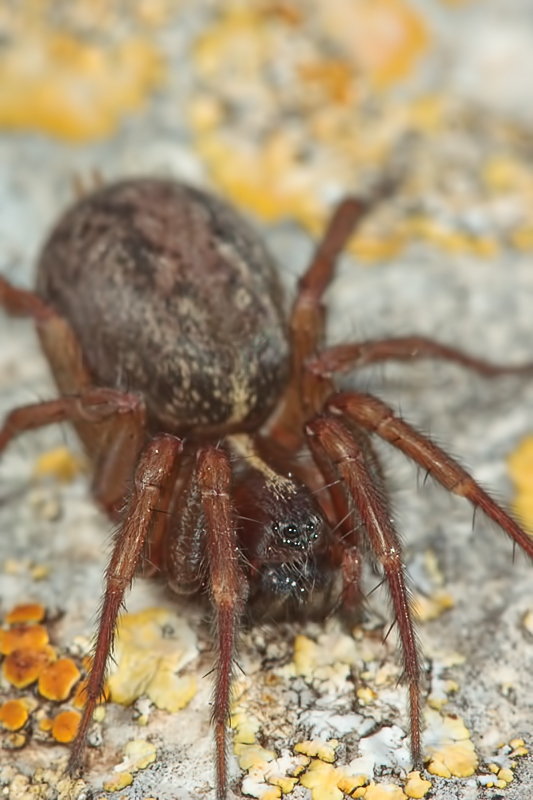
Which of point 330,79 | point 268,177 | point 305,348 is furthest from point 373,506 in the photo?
point 330,79

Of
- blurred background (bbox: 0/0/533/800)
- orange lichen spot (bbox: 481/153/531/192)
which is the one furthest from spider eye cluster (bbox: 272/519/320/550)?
orange lichen spot (bbox: 481/153/531/192)

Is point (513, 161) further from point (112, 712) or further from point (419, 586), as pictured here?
point (112, 712)

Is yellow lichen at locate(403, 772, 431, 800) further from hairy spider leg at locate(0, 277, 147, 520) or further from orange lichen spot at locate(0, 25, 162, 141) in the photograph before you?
orange lichen spot at locate(0, 25, 162, 141)

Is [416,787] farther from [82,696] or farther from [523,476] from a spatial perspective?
[523,476]

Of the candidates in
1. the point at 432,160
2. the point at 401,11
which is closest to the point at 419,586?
the point at 432,160

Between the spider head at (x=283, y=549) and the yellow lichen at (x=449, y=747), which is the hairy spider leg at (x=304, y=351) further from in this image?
the yellow lichen at (x=449, y=747)

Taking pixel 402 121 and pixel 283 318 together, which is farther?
pixel 402 121

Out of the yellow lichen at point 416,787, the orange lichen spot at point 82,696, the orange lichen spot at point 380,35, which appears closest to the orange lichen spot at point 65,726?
the orange lichen spot at point 82,696
